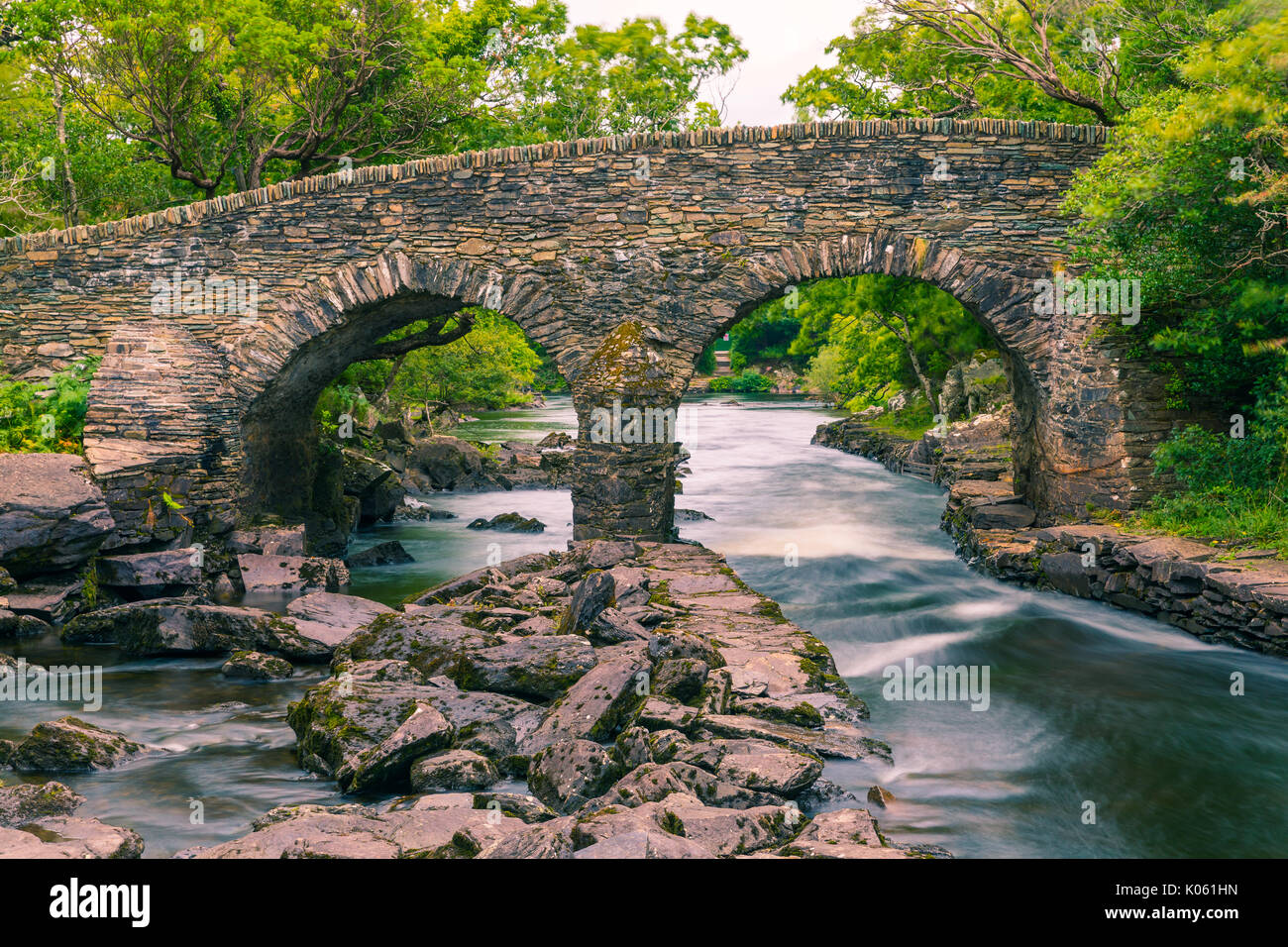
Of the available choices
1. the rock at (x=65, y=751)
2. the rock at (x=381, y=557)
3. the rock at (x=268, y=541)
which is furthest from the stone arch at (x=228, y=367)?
the rock at (x=65, y=751)

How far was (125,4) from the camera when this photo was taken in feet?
48.3

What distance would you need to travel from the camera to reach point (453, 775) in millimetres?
6051

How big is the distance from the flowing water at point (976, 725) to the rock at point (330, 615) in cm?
54

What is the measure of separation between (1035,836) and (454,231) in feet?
31.7

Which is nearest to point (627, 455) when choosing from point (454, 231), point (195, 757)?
point (454, 231)

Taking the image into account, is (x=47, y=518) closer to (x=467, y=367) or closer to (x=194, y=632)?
(x=194, y=632)

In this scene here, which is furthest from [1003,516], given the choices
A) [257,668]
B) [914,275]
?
[257,668]

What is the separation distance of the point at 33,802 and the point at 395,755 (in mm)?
2021

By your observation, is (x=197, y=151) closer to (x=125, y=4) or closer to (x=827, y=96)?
(x=125, y=4)

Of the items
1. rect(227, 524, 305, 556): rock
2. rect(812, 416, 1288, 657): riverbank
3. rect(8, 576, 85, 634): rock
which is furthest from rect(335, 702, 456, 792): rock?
rect(812, 416, 1288, 657): riverbank

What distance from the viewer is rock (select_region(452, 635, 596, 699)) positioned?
7105 mm

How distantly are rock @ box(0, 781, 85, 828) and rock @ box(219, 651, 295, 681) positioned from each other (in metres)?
2.87

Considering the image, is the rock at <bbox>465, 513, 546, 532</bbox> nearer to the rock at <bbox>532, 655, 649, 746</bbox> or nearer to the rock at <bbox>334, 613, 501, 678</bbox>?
the rock at <bbox>334, 613, 501, 678</bbox>

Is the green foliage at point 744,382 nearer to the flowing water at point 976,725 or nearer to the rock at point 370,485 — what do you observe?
the rock at point 370,485
